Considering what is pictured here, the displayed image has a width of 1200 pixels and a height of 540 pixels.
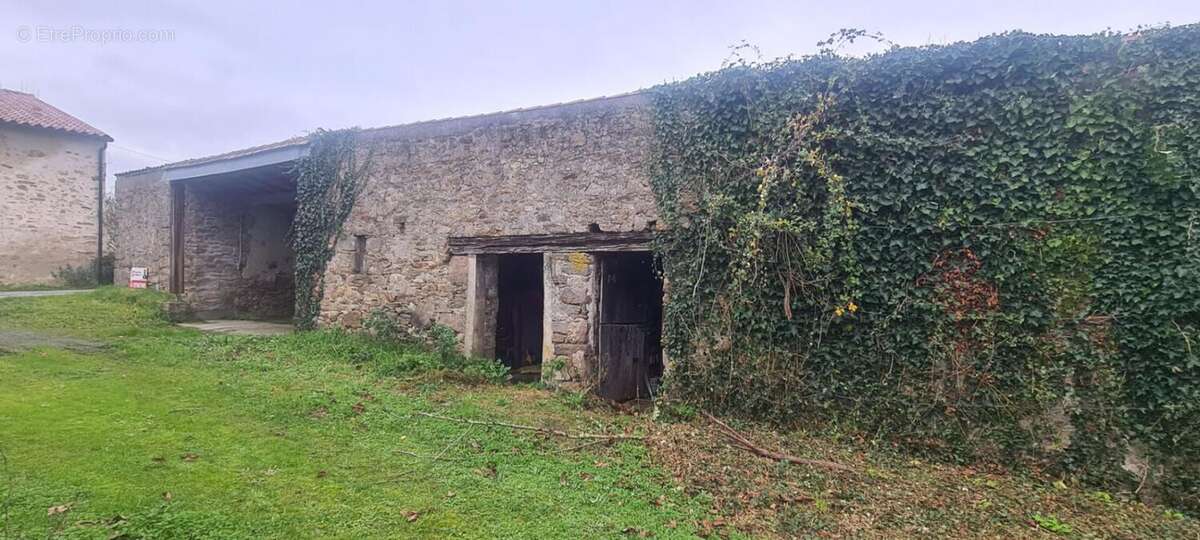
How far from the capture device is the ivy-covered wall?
14.3ft

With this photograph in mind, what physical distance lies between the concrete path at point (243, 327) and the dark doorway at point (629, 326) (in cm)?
561

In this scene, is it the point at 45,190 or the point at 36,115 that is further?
the point at 36,115

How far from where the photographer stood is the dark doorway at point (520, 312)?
975 centimetres

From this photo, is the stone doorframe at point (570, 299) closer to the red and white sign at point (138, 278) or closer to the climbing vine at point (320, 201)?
the climbing vine at point (320, 201)

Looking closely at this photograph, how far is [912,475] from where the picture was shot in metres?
4.62

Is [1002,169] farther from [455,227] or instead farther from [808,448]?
[455,227]

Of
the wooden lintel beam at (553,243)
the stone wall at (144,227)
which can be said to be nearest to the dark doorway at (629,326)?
the wooden lintel beam at (553,243)

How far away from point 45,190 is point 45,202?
0.92 ft

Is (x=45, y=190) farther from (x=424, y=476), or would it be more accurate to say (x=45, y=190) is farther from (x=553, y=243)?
(x=424, y=476)

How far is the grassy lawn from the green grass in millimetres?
16

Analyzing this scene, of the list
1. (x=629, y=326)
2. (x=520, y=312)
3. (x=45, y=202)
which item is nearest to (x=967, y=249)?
(x=629, y=326)

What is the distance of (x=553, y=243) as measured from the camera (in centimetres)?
734

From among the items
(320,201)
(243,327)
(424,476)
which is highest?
(320,201)

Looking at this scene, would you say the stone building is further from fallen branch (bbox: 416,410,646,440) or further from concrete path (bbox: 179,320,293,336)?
fallen branch (bbox: 416,410,646,440)
